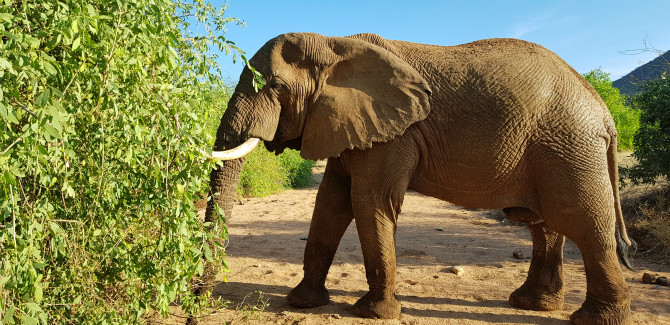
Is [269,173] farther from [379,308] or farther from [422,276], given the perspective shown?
[379,308]

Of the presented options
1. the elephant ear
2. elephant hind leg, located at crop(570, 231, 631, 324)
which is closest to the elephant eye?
the elephant ear

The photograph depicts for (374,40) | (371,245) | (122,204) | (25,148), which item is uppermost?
(374,40)

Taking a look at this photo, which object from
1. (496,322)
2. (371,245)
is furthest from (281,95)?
(496,322)

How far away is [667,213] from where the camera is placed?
889cm

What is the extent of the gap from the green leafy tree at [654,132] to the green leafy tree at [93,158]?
27.8 ft

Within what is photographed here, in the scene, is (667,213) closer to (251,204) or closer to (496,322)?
(496,322)

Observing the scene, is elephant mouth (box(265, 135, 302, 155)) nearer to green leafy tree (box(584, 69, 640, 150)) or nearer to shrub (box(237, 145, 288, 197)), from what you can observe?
shrub (box(237, 145, 288, 197))

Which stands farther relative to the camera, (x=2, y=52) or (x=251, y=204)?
(x=251, y=204)

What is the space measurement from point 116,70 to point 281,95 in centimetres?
225

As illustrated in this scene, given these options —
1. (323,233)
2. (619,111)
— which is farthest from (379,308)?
(619,111)

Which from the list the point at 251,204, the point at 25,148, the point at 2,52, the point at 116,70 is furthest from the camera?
the point at 251,204

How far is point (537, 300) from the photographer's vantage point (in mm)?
5422

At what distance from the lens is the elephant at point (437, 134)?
15.3 ft

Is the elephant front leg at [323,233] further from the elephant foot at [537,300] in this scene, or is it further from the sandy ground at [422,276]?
the elephant foot at [537,300]
